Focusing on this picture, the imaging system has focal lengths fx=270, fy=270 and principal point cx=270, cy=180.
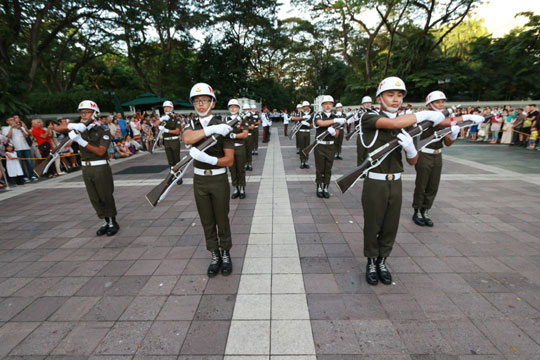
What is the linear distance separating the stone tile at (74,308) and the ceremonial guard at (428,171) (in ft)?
17.6

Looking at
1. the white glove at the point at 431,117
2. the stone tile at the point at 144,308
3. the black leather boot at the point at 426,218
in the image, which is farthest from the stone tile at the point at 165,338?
the black leather boot at the point at 426,218

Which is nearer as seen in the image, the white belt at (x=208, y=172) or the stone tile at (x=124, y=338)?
the stone tile at (x=124, y=338)

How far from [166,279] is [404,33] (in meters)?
39.8

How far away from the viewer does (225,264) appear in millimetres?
3723

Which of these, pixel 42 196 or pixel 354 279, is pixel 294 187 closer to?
pixel 354 279

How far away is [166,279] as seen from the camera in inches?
142

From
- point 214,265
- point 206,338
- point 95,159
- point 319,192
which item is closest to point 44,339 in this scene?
point 206,338

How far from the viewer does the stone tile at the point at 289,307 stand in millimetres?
2869

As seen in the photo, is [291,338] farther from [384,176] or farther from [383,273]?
[384,176]

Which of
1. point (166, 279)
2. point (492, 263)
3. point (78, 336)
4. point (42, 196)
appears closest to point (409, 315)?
point (492, 263)

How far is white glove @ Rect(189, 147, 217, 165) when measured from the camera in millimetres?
3166

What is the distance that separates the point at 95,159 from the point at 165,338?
3481mm

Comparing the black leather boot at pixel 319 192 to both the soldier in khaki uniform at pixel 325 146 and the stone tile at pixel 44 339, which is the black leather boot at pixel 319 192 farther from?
the stone tile at pixel 44 339

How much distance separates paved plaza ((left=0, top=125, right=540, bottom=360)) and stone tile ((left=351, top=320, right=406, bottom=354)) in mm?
11
